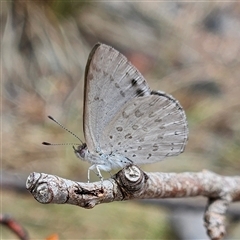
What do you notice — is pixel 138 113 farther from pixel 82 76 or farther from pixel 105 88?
pixel 82 76

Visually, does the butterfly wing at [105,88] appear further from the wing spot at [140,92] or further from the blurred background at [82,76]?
the blurred background at [82,76]

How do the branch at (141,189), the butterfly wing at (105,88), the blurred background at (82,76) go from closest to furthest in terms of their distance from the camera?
the branch at (141,189)
the butterfly wing at (105,88)
the blurred background at (82,76)

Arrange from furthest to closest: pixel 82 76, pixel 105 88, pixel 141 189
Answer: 1. pixel 82 76
2. pixel 105 88
3. pixel 141 189

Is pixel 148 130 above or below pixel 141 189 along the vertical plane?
above

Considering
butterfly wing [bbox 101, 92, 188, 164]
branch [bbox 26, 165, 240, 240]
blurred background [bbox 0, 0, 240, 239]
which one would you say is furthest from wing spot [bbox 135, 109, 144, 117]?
blurred background [bbox 0, 0, 240, 239]

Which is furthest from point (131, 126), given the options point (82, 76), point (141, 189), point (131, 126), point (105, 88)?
point (82, 76)

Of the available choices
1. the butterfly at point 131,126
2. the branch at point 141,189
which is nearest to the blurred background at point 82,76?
the branch at point 141,189

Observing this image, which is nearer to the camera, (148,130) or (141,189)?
(141,189)

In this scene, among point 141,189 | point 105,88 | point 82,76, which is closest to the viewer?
point 141,189
